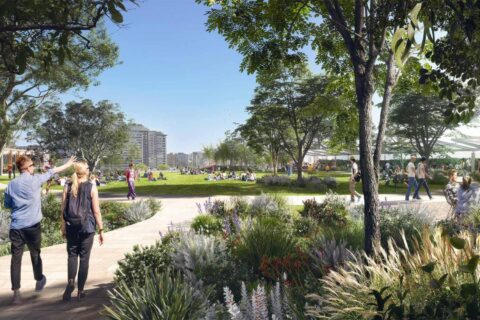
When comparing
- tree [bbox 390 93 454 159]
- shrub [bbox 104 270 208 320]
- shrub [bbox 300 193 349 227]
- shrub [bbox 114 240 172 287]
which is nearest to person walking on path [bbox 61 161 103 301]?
shrub [bbox 114 240 172 287]

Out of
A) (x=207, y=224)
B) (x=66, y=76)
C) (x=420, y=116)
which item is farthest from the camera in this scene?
(x=420, y=116)

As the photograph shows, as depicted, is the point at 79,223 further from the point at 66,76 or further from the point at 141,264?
the point at 66,76

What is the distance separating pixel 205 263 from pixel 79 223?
173 cm

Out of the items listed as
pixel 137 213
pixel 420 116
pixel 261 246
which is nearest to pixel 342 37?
pixel 261 246

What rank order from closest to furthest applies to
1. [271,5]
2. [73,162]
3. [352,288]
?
[352,288] < [73,162] < [271,5]

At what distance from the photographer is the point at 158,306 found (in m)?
3.26

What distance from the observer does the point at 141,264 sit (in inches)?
191

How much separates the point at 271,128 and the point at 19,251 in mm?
25253

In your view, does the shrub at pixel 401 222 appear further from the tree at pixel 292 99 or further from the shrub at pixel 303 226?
the tree at pixel 292 99

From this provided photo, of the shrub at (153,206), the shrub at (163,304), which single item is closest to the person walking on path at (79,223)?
the shrub at (163,304)

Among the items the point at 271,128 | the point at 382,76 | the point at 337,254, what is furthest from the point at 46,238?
the point at 271,128

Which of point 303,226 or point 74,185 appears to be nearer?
point 74,185

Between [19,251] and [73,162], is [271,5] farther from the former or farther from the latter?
[19,251]

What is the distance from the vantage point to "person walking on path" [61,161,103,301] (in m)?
4.85
